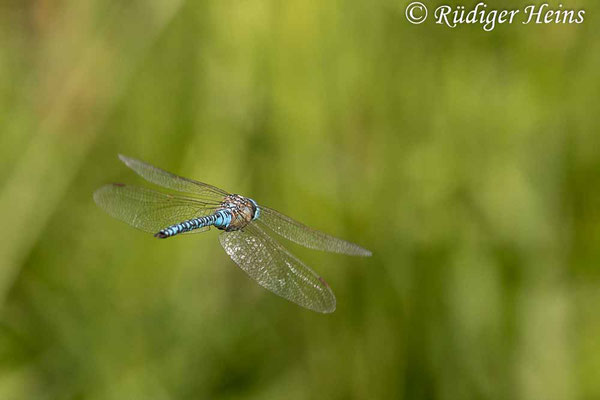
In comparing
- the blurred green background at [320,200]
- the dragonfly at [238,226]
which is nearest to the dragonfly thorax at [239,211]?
the dragonfly at [238,226]

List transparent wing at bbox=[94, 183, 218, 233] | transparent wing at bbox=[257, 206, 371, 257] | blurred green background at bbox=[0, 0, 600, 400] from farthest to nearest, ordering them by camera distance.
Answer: blurred green background at bbox=[0, 0, 600, 400]
transparent wing at bbox=[94, 183, 218, 233]
transparent wing at bbox=[257, 206, 371, 257]

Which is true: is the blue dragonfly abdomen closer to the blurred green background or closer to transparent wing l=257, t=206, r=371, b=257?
transparent wing l=257, t=206, r=371, b=257

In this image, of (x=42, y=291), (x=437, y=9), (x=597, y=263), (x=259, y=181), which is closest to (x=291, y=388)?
(x=259, y=181)

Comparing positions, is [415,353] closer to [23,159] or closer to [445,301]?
[445,301]

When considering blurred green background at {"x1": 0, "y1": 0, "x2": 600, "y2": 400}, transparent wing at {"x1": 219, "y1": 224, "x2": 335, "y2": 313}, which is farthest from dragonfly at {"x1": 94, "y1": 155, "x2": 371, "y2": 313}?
blurred green background at {"x1": 0, "y1": 0, "x2": 600, "y2": 400}

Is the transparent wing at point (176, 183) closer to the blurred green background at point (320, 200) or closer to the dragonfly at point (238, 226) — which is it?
the dragonfly at point (238, 226)

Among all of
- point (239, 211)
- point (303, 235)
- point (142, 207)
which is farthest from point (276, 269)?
point (142, 207)
